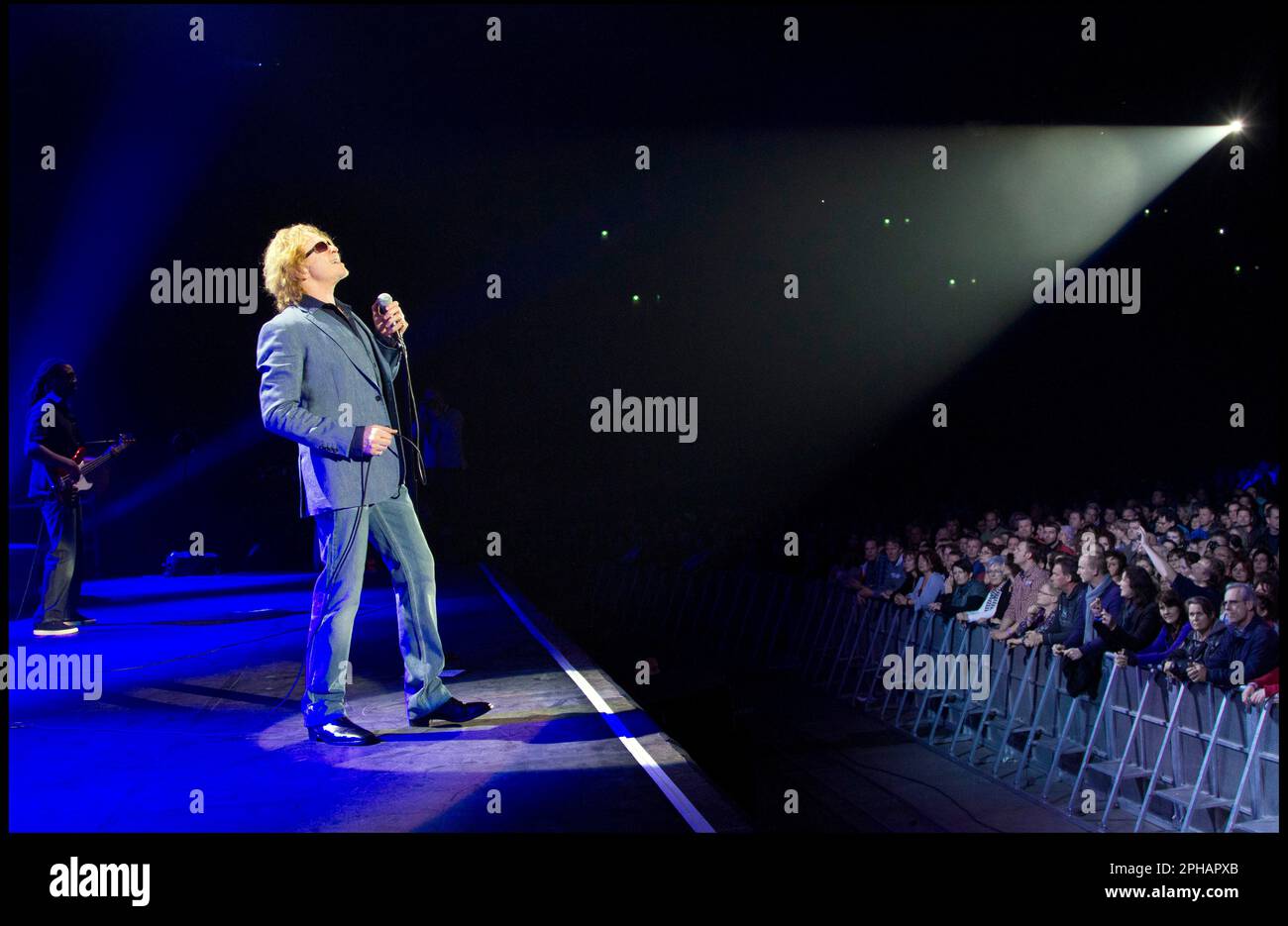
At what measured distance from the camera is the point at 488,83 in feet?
26.5

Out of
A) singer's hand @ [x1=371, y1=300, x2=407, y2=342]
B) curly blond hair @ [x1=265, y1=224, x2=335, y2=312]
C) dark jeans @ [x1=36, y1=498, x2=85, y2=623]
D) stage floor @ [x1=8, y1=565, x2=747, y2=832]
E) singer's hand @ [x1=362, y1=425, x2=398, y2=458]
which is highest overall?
curly blond hair @ [x1=265, y1=224, x2=335, y2=312]

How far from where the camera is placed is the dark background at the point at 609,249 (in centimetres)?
795

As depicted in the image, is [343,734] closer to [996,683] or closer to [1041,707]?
[1041,707]

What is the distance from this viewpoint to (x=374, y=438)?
304 centimetres

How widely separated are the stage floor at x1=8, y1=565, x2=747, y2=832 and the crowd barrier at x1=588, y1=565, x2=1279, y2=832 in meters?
2.77

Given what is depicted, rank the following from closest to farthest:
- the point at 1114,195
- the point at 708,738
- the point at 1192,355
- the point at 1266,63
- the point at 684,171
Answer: the point at 708,738
the point at 1266,63
the point at 684,171
the point at 1114,195
the point at 1192,355

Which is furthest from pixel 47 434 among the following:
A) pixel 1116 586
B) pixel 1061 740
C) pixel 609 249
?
pixel 609 249

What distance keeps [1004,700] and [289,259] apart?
535 cm

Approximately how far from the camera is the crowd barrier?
15.0 feet

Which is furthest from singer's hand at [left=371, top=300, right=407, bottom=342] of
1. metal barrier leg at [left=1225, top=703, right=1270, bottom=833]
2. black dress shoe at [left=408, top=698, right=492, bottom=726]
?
metal barrier leg at [left=1225, top=703, right=1270, bottom=833]

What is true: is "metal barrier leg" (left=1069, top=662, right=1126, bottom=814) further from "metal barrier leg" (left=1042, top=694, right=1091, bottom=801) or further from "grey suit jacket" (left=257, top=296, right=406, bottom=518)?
"grey suit jacket" (left=257, top=296, right=406, bottom=518)

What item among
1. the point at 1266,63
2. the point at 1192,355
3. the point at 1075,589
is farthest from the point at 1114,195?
the point at 1075,589
